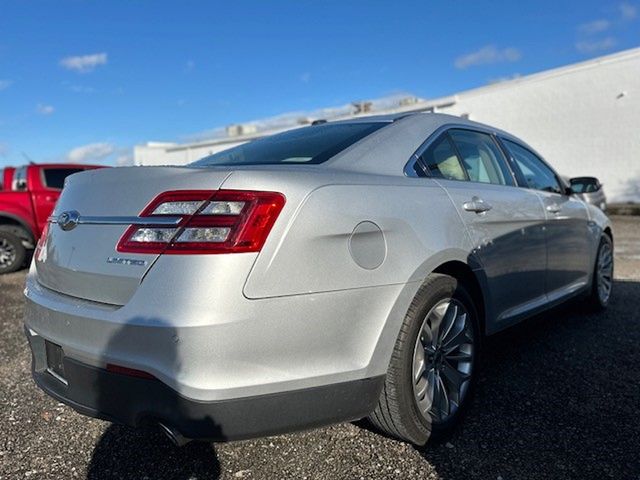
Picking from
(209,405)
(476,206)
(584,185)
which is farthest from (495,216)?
(584,185)

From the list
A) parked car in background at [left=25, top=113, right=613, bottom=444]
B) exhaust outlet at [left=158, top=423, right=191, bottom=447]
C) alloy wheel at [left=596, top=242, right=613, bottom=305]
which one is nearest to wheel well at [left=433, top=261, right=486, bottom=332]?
parked car in background at [left=25, top=113, right=613, bottom=444]

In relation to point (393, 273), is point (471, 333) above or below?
below

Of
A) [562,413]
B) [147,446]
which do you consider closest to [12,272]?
[147,446]

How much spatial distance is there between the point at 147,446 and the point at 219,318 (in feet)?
3.91

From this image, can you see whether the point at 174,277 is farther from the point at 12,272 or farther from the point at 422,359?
the point at 12,272

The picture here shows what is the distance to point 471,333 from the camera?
2.77 m

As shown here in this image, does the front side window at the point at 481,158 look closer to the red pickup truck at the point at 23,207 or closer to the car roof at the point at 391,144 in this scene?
the car roof at the point at 391,144

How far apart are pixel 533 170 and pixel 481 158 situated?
89 centimetres

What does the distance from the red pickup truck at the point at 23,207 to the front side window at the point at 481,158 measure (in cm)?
661

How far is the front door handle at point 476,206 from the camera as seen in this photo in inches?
108

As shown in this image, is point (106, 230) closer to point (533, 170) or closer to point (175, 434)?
point (175, 434)

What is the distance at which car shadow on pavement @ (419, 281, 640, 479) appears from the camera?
235cm

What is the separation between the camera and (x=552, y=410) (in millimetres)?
2863

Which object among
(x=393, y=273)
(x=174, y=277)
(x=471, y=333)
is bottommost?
(x=471, y=333)
